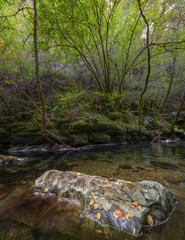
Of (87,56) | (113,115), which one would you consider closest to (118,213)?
(113,115)

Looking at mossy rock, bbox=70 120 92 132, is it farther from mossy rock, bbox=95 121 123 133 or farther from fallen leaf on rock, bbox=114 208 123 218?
fallen leaf on rock, bbox=114 208 123 218

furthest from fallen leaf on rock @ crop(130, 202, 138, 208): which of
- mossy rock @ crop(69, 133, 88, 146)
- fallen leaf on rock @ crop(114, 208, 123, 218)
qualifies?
mossy rock @ crop(69, 133, 88, 146)

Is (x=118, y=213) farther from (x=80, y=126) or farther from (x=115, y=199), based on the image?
(x=80, y=126)

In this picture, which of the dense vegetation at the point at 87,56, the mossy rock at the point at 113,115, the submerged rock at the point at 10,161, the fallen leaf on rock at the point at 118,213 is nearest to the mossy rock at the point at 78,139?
the dense vegetation at the point at 87,56

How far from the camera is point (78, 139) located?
6.05m

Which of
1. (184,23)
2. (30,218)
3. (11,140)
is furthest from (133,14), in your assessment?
(11,140)

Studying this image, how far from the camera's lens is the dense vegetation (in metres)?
4.98

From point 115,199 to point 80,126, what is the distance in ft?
15.7

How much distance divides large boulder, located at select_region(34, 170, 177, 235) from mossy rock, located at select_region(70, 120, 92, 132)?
4.18m

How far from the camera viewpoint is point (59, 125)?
6.29 metres

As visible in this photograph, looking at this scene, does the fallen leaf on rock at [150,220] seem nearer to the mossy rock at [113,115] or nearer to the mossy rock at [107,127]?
the mossy rock at [107,127]

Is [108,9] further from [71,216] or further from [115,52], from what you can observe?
[71,216]

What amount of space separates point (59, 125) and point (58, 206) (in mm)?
5052

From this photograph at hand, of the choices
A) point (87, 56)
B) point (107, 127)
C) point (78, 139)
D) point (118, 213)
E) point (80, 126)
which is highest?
point (87, 56)
